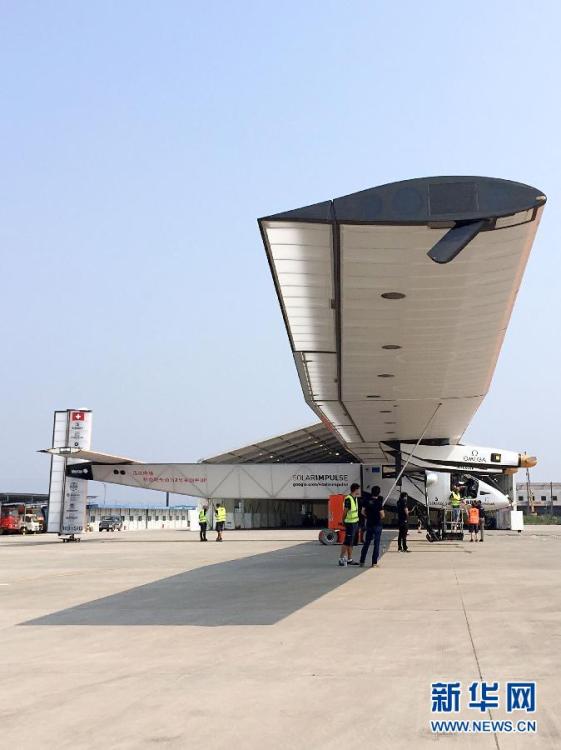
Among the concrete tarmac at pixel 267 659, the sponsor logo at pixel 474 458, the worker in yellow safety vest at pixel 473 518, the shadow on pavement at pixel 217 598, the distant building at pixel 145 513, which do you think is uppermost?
the sponsor logo at pixel 474 458

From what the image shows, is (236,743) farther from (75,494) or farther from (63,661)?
(75,494)

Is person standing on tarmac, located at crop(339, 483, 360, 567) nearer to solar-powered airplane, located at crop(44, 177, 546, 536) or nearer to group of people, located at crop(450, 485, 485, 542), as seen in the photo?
solar-powered airplane, located at crop(44, 177, 546, 536)

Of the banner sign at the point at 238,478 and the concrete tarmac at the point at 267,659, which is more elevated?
the banner sign at the point at 238,478

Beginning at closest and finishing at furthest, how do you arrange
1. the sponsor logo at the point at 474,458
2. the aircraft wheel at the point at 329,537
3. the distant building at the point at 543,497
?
the aircraft wheel at the point at 329,537
the sponsor logo at the point at 474,458
the distant building at the point at 543,497

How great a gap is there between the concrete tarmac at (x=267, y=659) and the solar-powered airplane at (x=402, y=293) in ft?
11.9

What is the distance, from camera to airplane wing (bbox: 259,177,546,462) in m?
6.84

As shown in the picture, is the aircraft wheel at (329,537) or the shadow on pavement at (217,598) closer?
the shadow on pavement at (217,598)

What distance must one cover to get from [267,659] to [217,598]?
15.0ft

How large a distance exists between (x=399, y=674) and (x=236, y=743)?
1.90 meters

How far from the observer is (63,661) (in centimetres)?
592

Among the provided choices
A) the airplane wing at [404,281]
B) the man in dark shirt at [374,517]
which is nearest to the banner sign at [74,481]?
the airplane wing at [404,281]

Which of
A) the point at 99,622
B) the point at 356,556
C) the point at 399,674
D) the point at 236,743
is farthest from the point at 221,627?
the point at 356,556

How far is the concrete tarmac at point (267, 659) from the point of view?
13.0 feet

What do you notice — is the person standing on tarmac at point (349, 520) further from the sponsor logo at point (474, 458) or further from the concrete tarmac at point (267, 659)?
the sponsor logo at point (474, 458)
